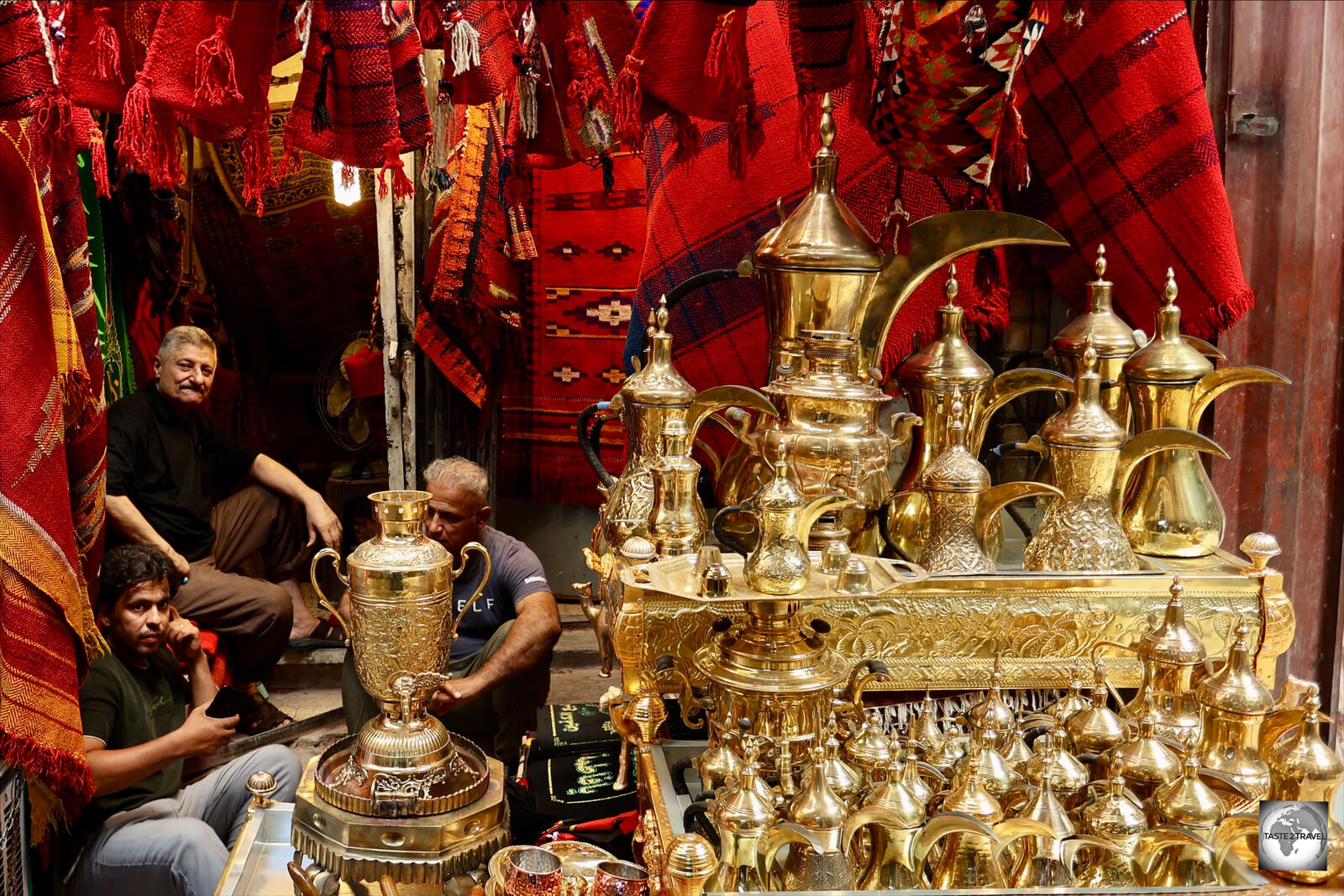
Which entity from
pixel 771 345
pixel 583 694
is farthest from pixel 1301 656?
pixel 583 694

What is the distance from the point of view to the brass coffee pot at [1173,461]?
180 cm

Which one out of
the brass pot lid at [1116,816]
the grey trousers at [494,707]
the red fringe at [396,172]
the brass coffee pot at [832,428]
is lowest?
the grey trousers at [494,707]

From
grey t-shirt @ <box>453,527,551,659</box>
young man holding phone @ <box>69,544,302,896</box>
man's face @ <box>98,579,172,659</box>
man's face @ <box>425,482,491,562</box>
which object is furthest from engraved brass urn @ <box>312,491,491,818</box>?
grey t-shirt @ <box>453,527,551,659</box>

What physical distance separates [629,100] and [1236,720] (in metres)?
1.12

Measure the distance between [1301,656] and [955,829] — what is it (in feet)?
4.72

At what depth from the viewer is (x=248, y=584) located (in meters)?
3.74

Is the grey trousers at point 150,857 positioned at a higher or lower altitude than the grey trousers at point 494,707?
lower

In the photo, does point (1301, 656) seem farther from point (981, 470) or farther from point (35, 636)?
point (35, 636)

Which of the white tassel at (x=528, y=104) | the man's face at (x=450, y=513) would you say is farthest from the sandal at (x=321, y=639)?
the white tassel at (x=528, y=104)

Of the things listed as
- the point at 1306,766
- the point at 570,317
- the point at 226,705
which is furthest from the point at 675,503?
the point at 570,317

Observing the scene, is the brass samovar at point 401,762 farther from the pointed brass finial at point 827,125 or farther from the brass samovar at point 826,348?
the pointed brass finial at point 827,125

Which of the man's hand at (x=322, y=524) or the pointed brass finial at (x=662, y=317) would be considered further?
the man's hand at (x=322, y=524)

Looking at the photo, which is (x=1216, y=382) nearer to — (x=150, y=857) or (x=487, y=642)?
(x=487, y=642)

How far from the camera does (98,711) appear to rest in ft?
8.54
